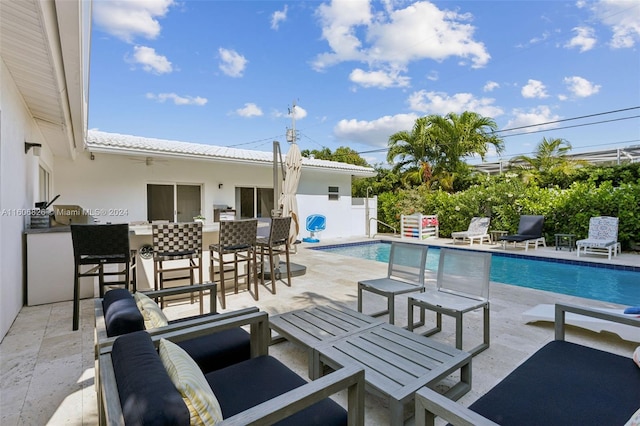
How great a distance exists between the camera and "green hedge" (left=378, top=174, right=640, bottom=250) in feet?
29.2

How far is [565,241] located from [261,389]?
1150cm

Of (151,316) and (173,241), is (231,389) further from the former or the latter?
(173,241)

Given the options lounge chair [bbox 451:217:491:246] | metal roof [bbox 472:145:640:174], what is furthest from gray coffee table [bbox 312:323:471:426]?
metal roof [bbox 472:145:640:174]

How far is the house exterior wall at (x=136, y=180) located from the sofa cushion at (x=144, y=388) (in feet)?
28.7

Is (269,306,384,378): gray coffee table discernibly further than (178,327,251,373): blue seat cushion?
Yes

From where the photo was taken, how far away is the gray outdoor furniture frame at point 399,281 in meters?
3.49


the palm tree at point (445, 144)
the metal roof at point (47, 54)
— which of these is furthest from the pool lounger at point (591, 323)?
the palm tree at point (445, 144)

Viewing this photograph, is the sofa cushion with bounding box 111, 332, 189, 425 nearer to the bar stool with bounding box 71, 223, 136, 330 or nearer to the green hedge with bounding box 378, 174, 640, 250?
the bar stool with bounding box 71, 223, 136, 330

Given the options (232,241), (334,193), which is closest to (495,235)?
(334,193)

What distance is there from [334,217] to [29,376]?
11337mm

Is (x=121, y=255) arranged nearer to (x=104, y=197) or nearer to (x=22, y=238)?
(x=22, y=238)

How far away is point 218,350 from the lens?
220cm

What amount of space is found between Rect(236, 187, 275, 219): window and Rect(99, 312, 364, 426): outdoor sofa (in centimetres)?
944

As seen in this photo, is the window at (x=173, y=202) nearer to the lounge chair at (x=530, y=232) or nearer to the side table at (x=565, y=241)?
the lounge chair at (x=530, y=232)
